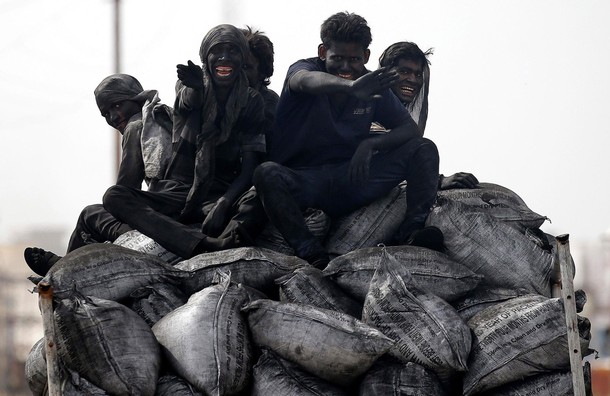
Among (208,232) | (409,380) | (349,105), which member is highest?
(349,105)

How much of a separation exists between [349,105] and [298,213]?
77cm

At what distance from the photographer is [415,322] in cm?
596

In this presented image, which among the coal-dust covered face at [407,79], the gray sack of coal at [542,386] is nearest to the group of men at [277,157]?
the coal-dust covered face at [407,79]

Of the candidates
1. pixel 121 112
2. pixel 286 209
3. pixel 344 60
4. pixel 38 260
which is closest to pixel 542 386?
pixel 286 209

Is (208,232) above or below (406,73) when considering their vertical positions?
below

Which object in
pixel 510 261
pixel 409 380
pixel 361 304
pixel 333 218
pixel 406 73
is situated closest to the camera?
pixel 409 380

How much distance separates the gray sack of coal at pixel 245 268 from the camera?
21.1ft

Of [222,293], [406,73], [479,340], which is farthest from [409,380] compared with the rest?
[406,73]

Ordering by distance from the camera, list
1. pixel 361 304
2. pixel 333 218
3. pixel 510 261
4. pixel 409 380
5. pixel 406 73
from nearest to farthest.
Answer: pixel 409 380 → pixel 361 304 → pixel 510 261 → pixel 333 218 → pixel 406 73

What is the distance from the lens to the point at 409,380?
5.74 metres

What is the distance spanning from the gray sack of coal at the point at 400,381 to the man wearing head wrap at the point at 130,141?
2.10 m

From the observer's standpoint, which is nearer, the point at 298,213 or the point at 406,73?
the point at 298,213

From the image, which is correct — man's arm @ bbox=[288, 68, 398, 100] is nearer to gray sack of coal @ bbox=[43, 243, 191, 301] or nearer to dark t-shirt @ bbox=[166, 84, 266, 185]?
dark t-shirt @ bbox=[166, 84, 266, 185]

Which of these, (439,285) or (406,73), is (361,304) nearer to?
(439,285)
